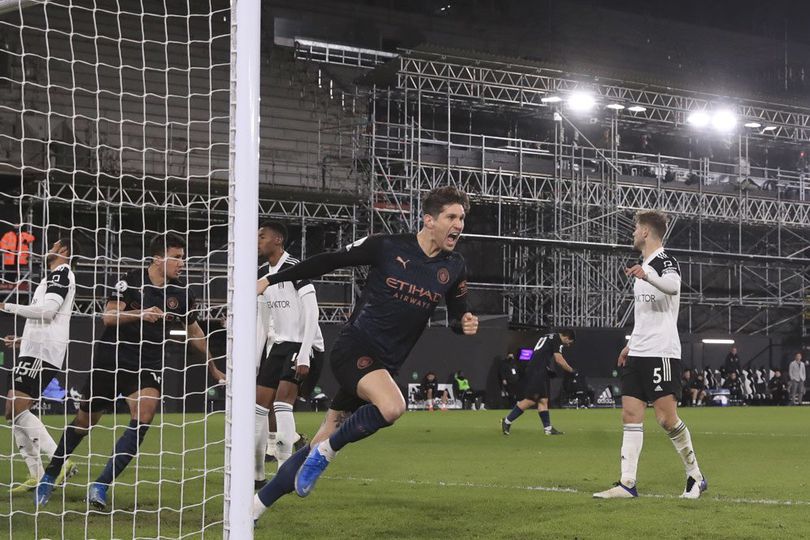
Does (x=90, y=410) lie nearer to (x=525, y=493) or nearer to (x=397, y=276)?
(x=397, y=276)

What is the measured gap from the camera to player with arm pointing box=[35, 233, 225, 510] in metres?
7.98

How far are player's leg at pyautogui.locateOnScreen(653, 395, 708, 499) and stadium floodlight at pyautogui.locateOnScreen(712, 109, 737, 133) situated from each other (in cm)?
3370

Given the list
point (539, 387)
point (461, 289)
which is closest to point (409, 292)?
point (461, 289)

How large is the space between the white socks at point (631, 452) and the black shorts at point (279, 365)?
3.12 meters

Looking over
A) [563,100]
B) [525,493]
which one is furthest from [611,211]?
[525,493]

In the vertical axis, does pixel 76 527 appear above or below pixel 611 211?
below

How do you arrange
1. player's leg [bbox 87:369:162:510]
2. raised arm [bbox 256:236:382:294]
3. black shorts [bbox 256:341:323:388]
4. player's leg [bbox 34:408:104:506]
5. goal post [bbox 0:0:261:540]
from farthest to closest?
black shorts [bbox 256:341:323:388] → player's leg [bbox 34:408:104:506] → player's leg [bbox 87:369:162:510] → raised arm [bbox 256:236:382:294] → goal post [bbox 0:0:261:540]

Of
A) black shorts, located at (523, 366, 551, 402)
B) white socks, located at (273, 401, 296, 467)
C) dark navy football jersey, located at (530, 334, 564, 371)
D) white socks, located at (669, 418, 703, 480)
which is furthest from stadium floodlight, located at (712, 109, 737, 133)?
white socks, located at (273, 401, 296, 467)

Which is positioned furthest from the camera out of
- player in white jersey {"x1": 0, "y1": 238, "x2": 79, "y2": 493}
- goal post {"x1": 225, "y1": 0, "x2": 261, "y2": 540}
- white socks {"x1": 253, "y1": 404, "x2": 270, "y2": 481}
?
player in white jersey {"x1": 0, "y1": 238, "x2": 79, "y2": 493}

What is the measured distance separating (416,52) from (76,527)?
29345 millimetres

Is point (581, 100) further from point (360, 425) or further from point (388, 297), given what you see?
point (360, 425)

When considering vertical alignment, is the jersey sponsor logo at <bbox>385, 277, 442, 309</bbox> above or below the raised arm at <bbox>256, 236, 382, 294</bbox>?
below

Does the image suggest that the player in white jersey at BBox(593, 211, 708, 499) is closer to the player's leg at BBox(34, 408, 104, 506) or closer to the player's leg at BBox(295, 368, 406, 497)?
the player's leg at BBox(295, 368, 406, 497)

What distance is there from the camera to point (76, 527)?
716 cm
